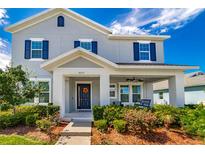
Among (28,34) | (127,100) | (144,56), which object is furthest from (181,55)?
(28,34)

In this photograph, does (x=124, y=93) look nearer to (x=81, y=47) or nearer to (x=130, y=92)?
(x=130, y=92)

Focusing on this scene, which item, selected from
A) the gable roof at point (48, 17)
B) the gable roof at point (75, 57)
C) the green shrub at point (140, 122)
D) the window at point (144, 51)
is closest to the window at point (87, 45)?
the gable roof at point (48, 17)

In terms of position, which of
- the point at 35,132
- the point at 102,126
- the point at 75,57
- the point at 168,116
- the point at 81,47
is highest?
the point at 81,47

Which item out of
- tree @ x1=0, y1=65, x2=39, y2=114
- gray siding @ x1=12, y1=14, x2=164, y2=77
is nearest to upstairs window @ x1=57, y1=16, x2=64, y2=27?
gray siding @ x1=12, y1=14, x2=164, y2=77

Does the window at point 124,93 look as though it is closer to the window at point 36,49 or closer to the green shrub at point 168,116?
the green shrub at point 168,116

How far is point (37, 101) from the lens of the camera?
15922 mm

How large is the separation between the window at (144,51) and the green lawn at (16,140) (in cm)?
1146

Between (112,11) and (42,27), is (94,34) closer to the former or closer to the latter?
(112,11)

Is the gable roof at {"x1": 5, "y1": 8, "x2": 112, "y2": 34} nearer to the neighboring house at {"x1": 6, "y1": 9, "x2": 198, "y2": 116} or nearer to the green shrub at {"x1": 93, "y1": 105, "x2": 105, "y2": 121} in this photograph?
the neighboring house at {"x1": 6, "y1": 9, "x2": 198, "y2": 116}

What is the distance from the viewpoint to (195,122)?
32.1 ft

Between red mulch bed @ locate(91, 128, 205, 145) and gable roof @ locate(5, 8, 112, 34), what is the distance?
9.77m

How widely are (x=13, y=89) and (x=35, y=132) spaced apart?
3365 millimetres

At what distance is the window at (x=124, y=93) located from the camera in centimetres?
1803

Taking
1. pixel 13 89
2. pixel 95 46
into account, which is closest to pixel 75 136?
pixel 13 89
